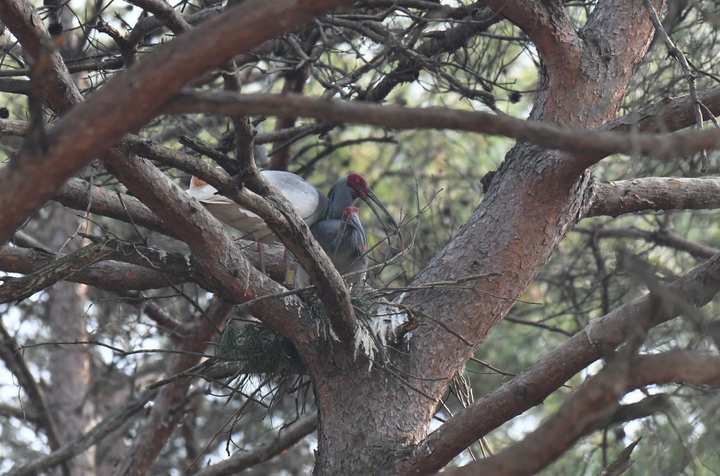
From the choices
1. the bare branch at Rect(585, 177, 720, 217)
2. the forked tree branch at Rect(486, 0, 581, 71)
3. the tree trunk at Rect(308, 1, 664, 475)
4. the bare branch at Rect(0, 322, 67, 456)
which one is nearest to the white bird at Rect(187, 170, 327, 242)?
the tree trunk at Rect(308, 1, 664, 475)

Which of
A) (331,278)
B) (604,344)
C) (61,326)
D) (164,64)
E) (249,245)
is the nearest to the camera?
(164,64)

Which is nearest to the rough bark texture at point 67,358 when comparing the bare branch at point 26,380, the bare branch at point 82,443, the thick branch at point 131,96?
the bare branch at point 26,380

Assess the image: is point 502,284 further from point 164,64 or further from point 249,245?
point 164,64

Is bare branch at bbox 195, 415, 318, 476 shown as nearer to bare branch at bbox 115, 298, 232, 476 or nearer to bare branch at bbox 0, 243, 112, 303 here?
bare branch at bbox 115, 298, 232, 476

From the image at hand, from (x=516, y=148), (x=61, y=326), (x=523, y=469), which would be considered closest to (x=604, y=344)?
(x=523, y=469)

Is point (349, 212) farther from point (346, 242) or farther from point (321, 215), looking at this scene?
point (321, 215)

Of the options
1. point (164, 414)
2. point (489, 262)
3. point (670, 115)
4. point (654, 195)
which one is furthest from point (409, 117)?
point (164, 414)

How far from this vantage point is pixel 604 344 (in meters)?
3.49

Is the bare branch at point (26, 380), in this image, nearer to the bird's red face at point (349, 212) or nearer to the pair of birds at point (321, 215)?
the pair of birds at point (321, 215)

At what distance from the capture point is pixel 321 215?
238 inches

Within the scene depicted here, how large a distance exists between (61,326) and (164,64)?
6.08 meters

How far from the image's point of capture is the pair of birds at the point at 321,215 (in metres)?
5.31

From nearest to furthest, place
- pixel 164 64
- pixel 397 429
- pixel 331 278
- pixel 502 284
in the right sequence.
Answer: pixel 164 64, pixel 331 278, pixel 397 429, pixel 502 284

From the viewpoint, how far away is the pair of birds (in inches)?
209
